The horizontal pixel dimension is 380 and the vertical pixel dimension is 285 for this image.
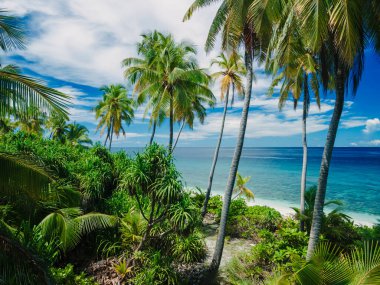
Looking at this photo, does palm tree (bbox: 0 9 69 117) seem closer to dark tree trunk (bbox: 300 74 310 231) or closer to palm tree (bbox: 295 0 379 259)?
palm tree (bbox: 295 0 379 259)

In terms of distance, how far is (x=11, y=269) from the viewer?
3395mm

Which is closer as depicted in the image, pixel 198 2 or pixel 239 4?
pixel 239 4

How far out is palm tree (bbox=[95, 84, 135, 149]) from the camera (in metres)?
25.5

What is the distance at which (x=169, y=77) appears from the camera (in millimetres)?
12984

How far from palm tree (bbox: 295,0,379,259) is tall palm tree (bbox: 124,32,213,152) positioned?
7.58 m

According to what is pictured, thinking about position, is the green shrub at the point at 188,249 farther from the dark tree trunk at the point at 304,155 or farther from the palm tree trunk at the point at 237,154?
the dark tree trunk at the point at 304,155

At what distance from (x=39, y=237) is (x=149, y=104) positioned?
9.93 meters

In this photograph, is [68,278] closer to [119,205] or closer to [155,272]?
[155,272]

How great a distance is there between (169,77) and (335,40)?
862 cm

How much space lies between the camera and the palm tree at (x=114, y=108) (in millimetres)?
25511

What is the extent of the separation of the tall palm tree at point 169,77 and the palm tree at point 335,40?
7578mm

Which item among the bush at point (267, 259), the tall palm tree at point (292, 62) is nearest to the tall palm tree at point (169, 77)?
the tall palm tree at point (292, 62)

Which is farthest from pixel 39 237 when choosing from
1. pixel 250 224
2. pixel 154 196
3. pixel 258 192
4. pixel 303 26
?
pixel 258 192

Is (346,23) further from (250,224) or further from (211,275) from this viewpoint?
(250,224)
